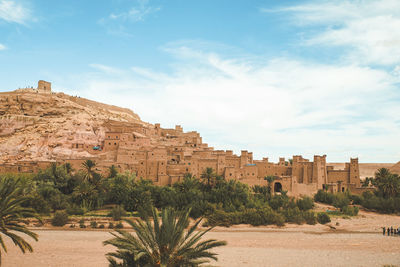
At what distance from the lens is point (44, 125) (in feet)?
159

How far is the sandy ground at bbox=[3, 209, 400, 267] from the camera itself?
19.3 meters

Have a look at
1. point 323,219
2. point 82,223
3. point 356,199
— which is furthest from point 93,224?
point 356,199

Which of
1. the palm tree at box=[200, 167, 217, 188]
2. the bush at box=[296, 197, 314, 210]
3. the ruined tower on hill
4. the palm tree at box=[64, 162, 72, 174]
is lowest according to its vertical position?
the bush at box=[296, 197, 314, 210]

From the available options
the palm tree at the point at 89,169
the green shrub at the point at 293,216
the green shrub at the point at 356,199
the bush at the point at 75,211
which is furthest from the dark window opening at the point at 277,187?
the bush at the point at 75,211

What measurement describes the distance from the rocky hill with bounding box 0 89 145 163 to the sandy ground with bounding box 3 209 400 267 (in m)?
19.2

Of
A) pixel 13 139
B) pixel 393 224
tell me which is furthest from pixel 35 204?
pixel 393 224

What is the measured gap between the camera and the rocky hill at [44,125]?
44.1 meters

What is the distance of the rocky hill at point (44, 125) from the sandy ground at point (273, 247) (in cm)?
1922

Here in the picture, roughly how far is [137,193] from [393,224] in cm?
2655

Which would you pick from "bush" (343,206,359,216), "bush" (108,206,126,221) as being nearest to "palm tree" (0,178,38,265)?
"bush" (108,206,126,221)

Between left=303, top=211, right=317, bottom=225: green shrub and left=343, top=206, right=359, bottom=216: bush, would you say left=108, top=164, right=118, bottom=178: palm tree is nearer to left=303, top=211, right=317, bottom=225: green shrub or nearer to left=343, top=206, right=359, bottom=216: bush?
left=303, top=211, right=317, bottom=225: green shrub

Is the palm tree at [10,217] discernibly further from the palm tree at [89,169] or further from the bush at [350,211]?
the bush at [350,211]

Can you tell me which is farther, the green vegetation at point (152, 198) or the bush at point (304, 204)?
the bush at point (304, 204)

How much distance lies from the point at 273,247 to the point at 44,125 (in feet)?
130
